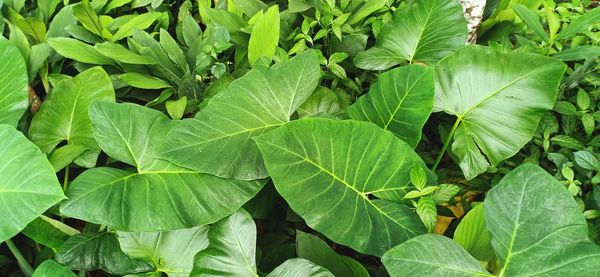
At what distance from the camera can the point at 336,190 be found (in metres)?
1.04

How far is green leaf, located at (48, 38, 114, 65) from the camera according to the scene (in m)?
1.44

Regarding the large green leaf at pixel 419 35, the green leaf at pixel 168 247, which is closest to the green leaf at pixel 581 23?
the large green leaf at pixel 419 35

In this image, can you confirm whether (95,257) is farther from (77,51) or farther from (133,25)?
(133,25)

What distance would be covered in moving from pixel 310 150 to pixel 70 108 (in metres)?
0.68

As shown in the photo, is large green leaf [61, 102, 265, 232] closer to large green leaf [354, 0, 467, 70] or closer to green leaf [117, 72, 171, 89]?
green leaf [117, 72, 171, 89]

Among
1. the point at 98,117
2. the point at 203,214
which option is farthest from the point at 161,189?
the point at 98,117

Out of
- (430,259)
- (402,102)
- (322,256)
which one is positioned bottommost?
(322,256)

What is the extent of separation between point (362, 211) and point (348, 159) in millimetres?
113

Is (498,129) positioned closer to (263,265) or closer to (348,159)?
(348,159)

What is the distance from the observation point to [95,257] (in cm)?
109

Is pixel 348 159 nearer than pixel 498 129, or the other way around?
pixel 348 159

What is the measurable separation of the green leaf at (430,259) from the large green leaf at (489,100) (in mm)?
337

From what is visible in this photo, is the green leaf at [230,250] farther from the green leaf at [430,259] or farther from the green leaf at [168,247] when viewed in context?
the green leaf at [430,259]

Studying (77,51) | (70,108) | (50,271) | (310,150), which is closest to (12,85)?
(70,108)
